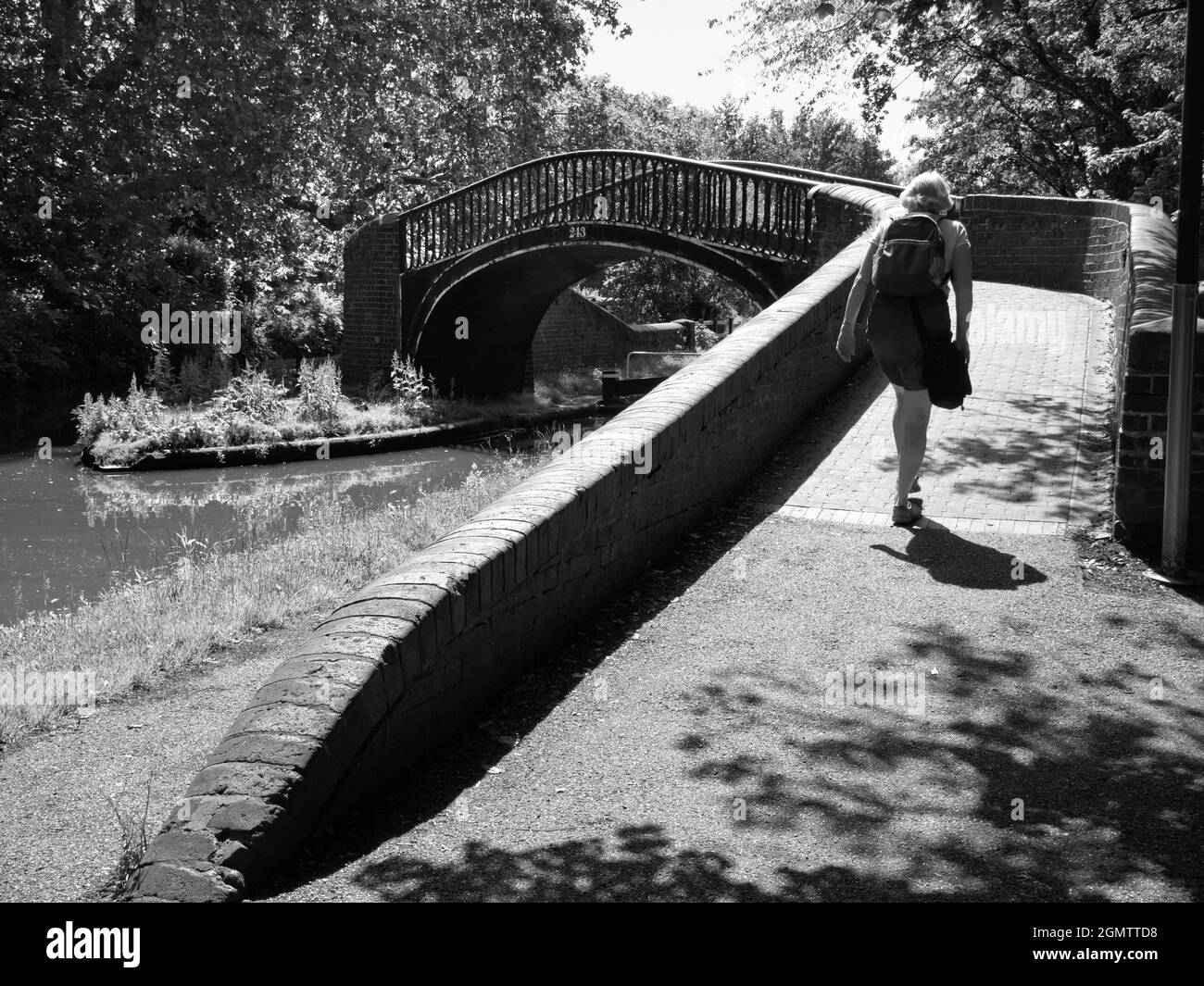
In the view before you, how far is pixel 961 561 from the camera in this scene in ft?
21.1

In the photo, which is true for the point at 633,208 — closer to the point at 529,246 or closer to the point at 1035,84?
the point at 529,246

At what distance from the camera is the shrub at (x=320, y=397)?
22.1 m

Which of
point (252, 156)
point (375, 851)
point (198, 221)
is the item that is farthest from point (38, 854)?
point (198, 221)

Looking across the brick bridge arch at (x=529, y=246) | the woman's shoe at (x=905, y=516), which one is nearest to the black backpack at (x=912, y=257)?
the woman's shoe at (x=905, y=516)

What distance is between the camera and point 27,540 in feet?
47.3

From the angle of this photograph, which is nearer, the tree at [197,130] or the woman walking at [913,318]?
the woman walking at [913,318]

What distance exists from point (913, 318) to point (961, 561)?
1.34 meters

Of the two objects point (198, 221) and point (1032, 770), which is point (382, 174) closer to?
point (198, 221)

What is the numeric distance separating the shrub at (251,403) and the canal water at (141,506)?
4.20 ft

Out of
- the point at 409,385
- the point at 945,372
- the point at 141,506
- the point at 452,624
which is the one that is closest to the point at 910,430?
the point at 945,372

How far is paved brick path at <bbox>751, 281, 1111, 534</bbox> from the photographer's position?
23.8 ft

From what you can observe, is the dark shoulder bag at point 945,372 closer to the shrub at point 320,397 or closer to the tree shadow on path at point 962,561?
the tree shadow on path at point 962,561

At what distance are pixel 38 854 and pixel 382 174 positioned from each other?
28516 millimetres

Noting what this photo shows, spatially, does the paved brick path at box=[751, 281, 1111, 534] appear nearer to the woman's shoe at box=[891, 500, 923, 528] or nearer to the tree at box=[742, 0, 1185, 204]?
the woman's shoe at box=[891, 500, 923, 528]
